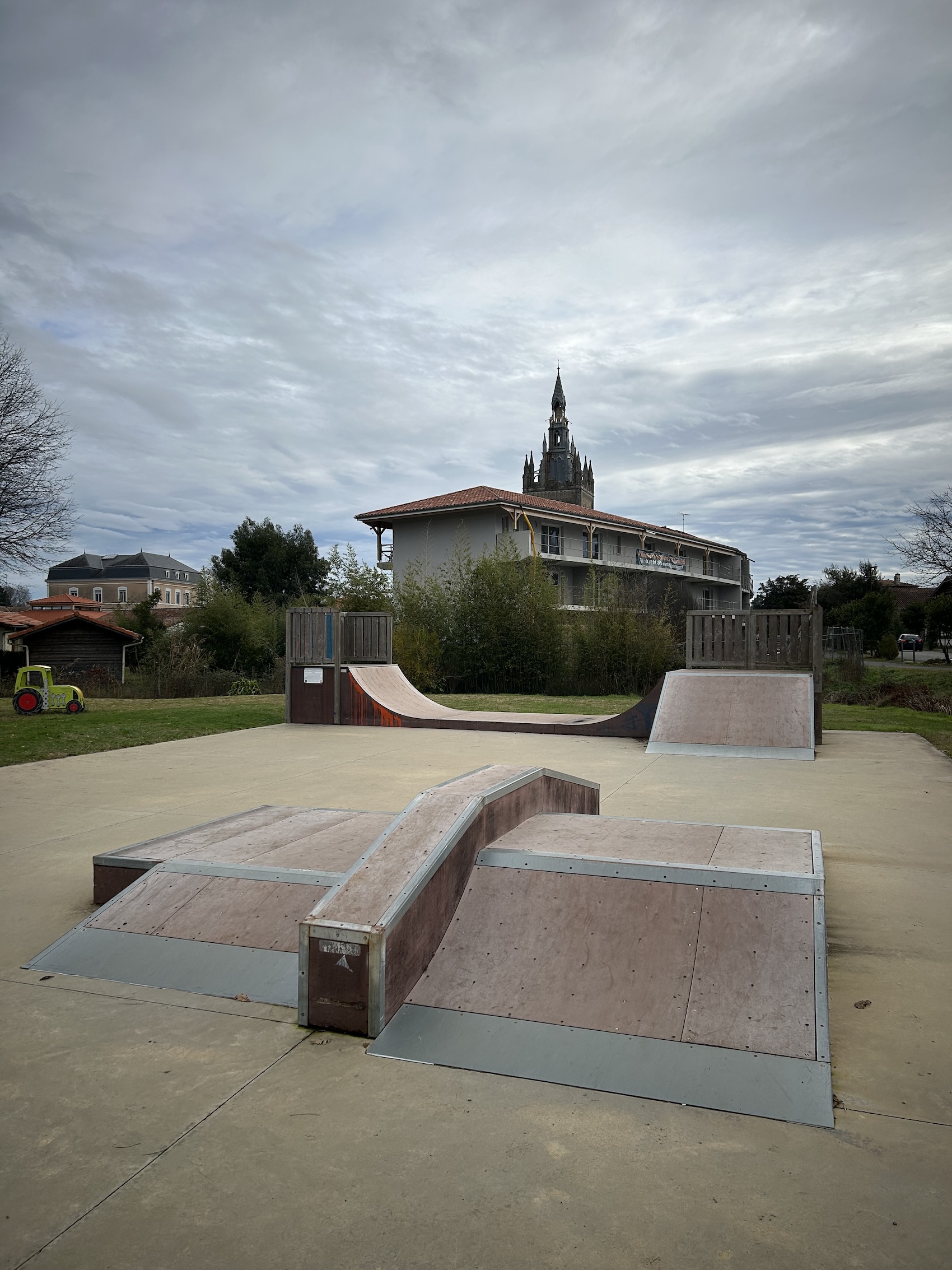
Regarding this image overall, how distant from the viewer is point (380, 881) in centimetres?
275

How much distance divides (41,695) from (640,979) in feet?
44.5

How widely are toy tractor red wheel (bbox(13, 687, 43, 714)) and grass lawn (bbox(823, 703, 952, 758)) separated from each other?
466 inches

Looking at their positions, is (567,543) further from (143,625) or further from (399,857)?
(399,857)

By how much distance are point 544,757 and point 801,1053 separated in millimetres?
6457

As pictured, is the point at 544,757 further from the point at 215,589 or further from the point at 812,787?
the point at 215,589

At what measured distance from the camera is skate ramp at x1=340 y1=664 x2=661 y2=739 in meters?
10.8

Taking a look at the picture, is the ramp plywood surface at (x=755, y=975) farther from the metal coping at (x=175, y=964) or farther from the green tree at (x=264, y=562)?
the green tree at (x=264, y=562)

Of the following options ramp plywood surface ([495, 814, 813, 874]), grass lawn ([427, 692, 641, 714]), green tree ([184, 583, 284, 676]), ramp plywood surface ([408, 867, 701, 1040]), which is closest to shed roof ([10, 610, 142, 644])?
green tree ([184, 583, 284, 676])

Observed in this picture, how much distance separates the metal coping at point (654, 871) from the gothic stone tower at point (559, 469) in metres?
74.9

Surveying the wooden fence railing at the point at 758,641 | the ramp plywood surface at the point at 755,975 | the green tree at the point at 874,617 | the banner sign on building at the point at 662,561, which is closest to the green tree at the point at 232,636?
the wooden fence railing at the point at 758,641

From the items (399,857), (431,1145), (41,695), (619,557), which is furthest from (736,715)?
(619,557)

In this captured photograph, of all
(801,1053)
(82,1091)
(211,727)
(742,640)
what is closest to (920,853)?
(801,1053)

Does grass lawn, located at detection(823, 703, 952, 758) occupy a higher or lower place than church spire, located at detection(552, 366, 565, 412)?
lower

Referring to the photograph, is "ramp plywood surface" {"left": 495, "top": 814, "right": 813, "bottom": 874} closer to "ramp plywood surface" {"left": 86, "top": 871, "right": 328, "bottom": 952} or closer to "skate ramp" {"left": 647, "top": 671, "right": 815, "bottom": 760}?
"ramp plywood surface" {"left": 86, "top": 871, "right": 328, "bottom": 952}
